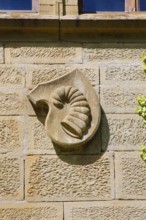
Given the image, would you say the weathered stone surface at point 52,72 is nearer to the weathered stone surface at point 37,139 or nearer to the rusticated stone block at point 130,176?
the weathered stone surface at point 37,139

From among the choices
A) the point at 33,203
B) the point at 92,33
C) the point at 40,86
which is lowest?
the point at 33,203

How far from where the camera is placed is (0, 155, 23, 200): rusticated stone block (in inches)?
189

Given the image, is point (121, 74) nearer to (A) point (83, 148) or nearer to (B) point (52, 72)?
(B) point (52, 72)

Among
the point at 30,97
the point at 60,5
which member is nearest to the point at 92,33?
the point at 60,5

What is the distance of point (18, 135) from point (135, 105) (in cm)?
80

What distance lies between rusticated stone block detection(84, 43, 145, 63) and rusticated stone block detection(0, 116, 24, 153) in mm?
635

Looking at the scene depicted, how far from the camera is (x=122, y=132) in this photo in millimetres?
4961

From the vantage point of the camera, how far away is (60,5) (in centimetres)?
511

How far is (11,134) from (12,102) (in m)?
0.21

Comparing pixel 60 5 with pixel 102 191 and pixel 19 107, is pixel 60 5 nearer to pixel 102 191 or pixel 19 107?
pixel 19 107

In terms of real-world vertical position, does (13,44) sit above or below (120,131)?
above

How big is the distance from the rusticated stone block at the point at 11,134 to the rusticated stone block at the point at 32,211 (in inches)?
14.3

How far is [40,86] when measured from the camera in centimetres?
493

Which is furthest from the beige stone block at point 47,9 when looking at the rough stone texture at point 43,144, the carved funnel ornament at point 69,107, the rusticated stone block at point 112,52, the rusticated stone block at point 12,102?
the rough stone texture at point 43,144
